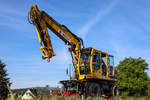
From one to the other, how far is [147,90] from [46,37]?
2120 cm

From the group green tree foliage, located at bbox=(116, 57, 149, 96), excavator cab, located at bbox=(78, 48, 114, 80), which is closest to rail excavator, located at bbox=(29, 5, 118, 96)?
excavator cab, located at bbox=(78, 48, 114, 80)

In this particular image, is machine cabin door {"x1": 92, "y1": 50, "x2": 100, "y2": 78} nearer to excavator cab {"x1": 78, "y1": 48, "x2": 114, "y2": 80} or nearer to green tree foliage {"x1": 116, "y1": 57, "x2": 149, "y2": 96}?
excavator cab {"x1": 78, "y1": 48, "x2": 114, "y2": 80}

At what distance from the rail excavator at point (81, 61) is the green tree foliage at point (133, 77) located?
15.0m

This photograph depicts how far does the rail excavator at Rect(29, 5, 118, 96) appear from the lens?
16106 mm

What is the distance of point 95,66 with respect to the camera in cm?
1650

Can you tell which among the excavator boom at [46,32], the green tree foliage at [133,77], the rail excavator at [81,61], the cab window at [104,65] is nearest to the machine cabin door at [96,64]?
the rail excavator at [81,61]

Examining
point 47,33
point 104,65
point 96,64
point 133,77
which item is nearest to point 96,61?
point 96,64

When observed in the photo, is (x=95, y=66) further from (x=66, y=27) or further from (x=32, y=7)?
(x=32, y=7)

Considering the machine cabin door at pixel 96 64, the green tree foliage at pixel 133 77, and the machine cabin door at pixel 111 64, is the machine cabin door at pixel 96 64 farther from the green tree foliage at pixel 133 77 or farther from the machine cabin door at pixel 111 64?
the green tree foliage at pixel 133 77

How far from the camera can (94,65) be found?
16.4 m

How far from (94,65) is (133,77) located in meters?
19.5

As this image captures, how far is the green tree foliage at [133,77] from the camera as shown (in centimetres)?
3206

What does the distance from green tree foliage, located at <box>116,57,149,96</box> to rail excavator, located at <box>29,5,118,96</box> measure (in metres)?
15.0

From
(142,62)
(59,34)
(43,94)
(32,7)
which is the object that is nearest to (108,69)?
(59,34)
